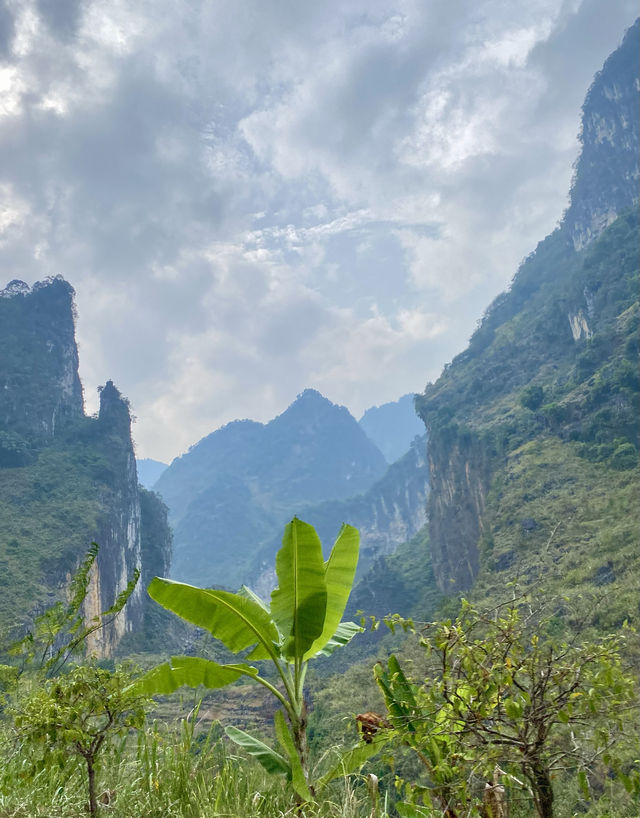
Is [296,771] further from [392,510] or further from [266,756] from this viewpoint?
[392,510]

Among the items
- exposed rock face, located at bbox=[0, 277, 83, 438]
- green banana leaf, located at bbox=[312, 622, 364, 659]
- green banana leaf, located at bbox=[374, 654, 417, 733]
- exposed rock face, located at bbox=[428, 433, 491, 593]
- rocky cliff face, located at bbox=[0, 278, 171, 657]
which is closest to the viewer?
green banana leaf, located at bbox=[374, 654, 417, 733]

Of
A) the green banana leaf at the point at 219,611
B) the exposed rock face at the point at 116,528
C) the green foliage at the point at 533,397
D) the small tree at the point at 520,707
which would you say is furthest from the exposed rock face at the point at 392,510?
the small tree at the point at 520,707

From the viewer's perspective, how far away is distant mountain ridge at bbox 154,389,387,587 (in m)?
136

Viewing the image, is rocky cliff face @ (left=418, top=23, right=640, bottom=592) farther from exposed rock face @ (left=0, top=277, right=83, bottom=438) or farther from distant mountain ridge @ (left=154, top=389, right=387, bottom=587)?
distant mountain ridge @ (left=154, top=389, right=387, bottom=587)

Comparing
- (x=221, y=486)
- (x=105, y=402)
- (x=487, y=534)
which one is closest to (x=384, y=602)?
(x=487, y=534)

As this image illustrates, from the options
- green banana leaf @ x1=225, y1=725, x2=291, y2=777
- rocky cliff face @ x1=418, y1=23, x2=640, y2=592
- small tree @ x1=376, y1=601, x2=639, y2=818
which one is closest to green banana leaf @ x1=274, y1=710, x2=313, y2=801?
green banana leaf @ x1=225, y1=725, x2=291, y2=777

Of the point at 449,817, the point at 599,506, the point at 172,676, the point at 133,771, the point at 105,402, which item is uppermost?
the point at 105,402

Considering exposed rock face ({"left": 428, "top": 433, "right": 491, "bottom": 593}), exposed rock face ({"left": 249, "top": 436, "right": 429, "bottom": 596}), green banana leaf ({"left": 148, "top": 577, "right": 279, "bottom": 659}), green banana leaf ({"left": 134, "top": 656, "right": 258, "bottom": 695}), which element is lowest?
green banana leaf ({"left": 134, "top": 656, "right": 258, "bottom": 695})

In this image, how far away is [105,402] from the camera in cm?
5356

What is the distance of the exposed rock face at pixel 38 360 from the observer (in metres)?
47.3

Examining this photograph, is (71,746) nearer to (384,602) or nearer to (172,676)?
(172,676)

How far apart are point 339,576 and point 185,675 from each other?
1076 millimetres

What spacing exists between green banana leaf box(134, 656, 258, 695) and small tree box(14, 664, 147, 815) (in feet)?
0.29

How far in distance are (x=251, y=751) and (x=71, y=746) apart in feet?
3.17
